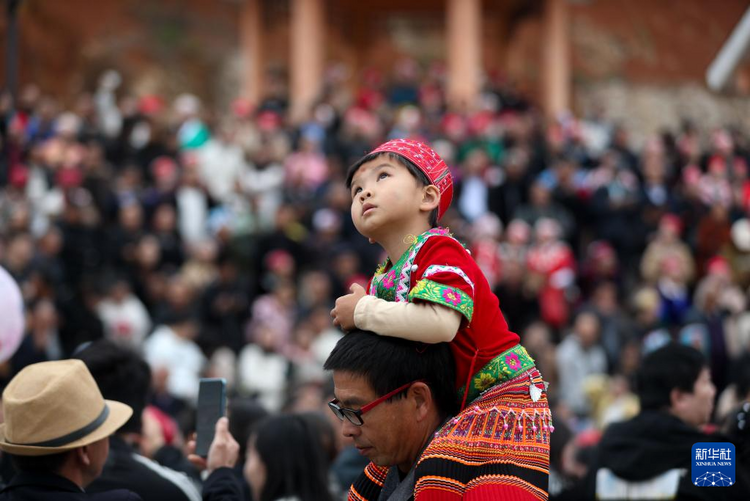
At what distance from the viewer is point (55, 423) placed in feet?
10.9

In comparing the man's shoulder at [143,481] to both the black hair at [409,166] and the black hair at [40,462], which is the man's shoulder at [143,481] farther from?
the black hair at [409,166]

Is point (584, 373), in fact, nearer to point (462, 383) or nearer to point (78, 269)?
point (78, 269)

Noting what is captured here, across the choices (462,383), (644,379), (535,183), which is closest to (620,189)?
(535,183)

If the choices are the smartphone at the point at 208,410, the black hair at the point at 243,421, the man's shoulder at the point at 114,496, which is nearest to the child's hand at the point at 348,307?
the smartphone at the point at 208,410

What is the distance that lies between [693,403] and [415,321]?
1983mm

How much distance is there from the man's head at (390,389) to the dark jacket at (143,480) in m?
1.17

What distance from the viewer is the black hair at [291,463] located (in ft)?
14.7

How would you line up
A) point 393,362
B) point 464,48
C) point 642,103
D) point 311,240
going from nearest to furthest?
point 393,362, point 311,240, point 464,48, point 642,103

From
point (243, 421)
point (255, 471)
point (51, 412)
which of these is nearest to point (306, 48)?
point (243, 421)

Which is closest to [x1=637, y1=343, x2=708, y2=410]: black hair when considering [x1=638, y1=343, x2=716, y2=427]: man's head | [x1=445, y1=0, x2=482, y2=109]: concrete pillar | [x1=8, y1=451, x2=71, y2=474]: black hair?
[x1=638, y1=343, x2=716, y2=427]: man's head

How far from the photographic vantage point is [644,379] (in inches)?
180

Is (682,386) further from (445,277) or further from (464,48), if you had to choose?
(464,48)

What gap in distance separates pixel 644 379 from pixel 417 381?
1.83 metres

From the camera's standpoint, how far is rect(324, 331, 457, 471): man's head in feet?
9.96
